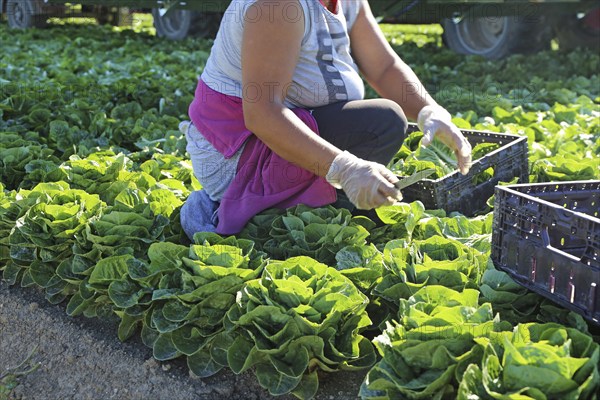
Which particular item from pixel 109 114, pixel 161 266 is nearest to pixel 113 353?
pixel 161 266

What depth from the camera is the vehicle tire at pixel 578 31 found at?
8.20 metres

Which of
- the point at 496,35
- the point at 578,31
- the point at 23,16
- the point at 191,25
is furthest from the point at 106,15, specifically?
the point at 578,31

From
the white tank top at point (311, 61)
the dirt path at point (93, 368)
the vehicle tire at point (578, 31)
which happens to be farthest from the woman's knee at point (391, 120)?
the vehicle tire at point (578, 31)

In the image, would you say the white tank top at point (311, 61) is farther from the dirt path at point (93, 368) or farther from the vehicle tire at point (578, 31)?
the vehicle tire at point (578, 31)

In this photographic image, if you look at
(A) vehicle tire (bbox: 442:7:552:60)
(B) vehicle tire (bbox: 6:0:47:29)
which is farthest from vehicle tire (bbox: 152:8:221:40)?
(A) vehicle tire (bbox: 442:7:552:60)

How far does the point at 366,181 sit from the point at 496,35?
651 centimetres

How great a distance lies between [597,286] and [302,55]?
4.23ft

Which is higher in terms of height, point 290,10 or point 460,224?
point 290,10

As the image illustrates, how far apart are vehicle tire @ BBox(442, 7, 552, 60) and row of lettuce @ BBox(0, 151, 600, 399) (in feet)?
17.5

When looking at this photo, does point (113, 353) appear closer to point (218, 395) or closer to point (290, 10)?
point (218, 395)

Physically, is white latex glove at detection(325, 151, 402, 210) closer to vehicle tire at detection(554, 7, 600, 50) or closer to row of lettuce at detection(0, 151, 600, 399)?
row of lettuce at detection(0, 151, 600, 399)

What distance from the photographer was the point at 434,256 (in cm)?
242

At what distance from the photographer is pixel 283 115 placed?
2.51m

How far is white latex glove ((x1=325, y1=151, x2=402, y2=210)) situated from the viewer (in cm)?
229
